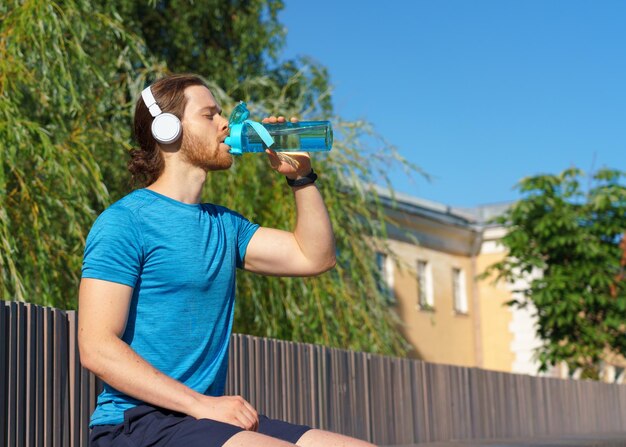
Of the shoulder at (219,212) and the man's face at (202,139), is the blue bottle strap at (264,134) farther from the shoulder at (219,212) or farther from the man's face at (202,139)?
the shoulder at (219,212)

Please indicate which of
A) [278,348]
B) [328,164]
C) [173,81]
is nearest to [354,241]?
[328,164]

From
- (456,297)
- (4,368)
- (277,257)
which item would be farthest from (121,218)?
(456,297)

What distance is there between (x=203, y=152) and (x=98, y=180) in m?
5.72

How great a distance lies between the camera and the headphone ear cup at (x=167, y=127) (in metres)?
3.08

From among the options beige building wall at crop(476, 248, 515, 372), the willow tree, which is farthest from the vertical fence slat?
beige building wall at crop(476, 248, 515, 372)

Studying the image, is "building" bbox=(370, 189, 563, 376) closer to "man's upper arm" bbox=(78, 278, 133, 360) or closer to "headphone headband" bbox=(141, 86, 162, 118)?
"headphone headband" bbox=(141, 86, 162, 118)

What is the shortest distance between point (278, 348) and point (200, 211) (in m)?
4.48

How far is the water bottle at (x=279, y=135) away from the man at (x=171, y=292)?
0.05m

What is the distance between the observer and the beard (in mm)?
3133

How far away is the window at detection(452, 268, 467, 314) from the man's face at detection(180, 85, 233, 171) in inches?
1158

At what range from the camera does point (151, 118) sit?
316 centimetres

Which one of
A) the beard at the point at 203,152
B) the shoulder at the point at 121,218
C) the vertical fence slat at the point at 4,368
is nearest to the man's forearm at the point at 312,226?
the beard at the point at 203,152

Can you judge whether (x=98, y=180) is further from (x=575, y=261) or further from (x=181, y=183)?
(x=575, y=261)

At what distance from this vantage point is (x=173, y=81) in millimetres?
3189
